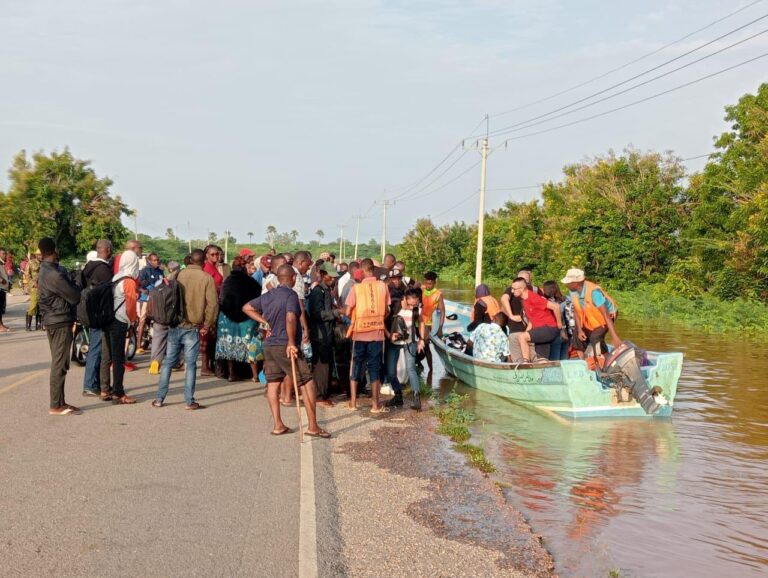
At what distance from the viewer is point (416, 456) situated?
8.99 metres

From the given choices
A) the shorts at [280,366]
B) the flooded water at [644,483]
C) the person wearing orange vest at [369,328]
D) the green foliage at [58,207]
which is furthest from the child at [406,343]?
the green foliage at [58,207]

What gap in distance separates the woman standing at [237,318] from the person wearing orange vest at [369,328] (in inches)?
81.4

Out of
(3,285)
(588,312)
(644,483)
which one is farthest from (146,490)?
(3,285)

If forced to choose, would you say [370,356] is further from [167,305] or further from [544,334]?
[544,334]

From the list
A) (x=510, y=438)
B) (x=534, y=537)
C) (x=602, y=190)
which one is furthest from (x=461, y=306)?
(x=602, y=190)

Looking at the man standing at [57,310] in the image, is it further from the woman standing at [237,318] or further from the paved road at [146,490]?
the woman standing at [237,318]

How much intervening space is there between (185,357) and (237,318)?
6.54ft

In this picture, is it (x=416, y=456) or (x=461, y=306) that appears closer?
(x=416, y=456)

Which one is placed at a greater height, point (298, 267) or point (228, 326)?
point (298, 267)

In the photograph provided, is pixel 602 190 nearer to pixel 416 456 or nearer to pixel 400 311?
pixel 400 311

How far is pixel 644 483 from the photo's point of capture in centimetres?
909

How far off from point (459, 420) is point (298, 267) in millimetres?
3170

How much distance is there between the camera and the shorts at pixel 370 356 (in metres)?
11.3

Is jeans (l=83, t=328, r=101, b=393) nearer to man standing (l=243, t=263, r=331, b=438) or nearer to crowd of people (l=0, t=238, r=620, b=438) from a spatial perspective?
crowd of people (l=0, t=238, r=620, b=438)
